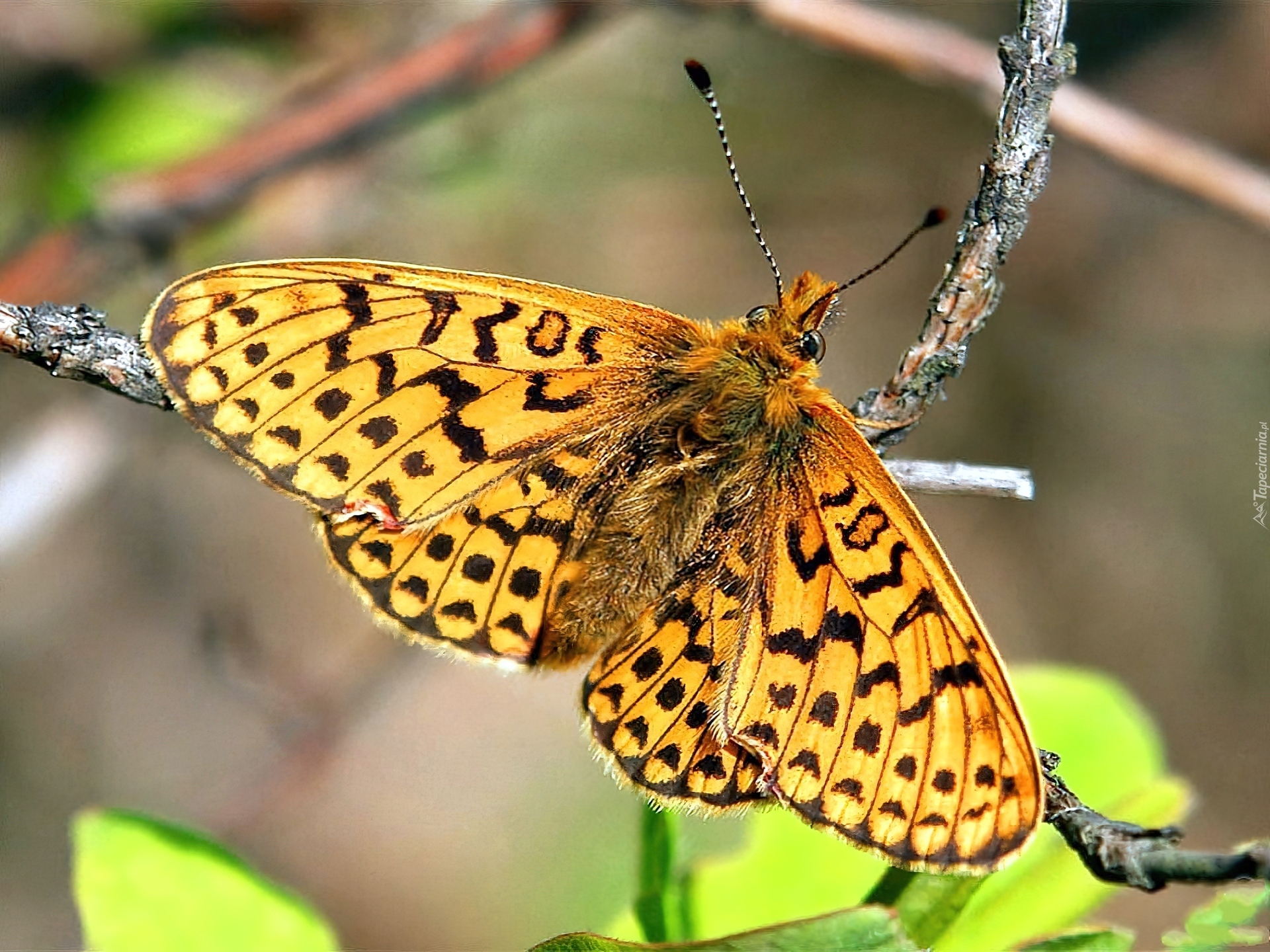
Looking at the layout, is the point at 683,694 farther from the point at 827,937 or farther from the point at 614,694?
the point at 827,937

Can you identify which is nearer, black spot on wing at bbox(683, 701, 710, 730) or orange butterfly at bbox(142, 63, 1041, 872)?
orange butterfly at bbox(142, 63, 1041, 872)

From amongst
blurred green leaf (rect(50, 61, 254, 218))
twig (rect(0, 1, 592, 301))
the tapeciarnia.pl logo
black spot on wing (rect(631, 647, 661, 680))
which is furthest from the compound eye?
the tapeciarnia.pl logo

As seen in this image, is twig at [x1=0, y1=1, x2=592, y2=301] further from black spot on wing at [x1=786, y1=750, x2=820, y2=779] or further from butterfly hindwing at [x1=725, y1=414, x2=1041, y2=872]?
black spot on wing at [x1=786, y1=750, x2=820, y2=779]

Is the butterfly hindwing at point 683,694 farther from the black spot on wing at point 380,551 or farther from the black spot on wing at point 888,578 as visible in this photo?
the black spot on wing at point 380,551

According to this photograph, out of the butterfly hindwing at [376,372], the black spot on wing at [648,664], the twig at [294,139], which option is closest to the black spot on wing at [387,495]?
the butterfly hindwing at [376,372]

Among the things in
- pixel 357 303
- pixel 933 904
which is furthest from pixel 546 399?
pixel 933 904

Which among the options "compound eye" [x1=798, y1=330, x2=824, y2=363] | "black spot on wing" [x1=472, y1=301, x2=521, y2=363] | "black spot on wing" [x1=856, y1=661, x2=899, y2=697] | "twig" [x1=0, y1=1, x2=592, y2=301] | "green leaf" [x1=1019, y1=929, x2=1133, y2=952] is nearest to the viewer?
"green leaf" [x1=1019, y1=929, x2=1133, y2=952]
